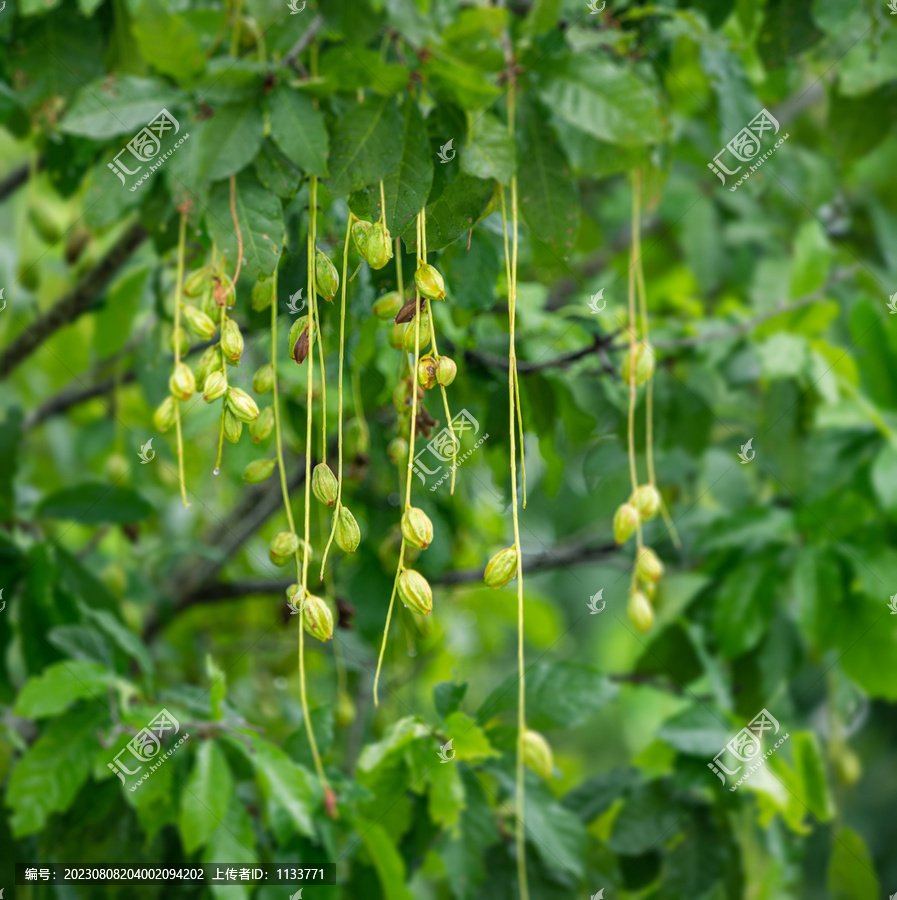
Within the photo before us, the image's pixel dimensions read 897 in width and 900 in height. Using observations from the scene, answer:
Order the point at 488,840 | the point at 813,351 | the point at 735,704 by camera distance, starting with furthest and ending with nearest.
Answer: the point at 735,704
the point at 813,351
the point at 488,840

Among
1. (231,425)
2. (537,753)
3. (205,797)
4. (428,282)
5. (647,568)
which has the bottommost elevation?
(205,797)

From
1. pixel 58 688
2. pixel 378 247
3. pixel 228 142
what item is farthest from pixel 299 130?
pixel 58 688

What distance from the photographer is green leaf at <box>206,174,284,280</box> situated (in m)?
0.79

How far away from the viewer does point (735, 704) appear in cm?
149

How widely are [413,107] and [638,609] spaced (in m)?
0.55

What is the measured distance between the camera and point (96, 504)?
4.36ft

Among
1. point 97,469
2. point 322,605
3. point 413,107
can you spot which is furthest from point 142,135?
point 97,469

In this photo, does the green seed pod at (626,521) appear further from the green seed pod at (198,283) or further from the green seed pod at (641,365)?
the green seed pod at (198,283)

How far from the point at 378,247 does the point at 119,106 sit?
1.46ft

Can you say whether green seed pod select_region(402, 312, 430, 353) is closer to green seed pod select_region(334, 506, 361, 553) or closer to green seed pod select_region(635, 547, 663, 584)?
green seed pod select_region(334, 506, 361, 553)

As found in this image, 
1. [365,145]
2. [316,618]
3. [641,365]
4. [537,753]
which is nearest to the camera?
[316,618]

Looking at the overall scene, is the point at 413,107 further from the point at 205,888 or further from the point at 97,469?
the point at 97,469

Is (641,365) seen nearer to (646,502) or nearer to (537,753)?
(646,502)

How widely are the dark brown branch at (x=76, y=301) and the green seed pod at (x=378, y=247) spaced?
72cm
